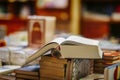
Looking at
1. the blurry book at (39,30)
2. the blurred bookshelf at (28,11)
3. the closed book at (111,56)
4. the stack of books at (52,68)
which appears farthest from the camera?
the blurred bookshelf at (28,11)

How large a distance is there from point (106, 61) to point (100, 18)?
3.58m

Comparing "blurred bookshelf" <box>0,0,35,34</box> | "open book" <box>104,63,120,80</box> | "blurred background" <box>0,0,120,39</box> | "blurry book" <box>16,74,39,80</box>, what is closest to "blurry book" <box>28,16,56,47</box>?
"blurry book" <box>16,74,39,80</box>

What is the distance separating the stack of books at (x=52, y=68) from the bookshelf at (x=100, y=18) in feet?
11.6

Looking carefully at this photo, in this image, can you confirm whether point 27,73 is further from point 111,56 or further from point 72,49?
point 111,56

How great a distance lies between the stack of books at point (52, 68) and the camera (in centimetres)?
142

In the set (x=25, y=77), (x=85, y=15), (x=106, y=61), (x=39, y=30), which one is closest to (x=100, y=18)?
(x=85, y=15)

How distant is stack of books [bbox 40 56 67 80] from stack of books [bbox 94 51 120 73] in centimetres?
27

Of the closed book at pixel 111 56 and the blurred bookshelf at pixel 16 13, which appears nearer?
the closed book at pixel 111 56

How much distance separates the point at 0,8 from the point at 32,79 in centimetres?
446

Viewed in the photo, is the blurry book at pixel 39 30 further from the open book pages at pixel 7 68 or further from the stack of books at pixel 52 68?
the stack of books at pixel 52 68

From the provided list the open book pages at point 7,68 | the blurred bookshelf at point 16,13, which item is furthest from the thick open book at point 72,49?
the blurred bookshelf at point 16,13

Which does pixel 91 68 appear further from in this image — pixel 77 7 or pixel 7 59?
pixel 77 7

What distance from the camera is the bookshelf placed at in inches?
196

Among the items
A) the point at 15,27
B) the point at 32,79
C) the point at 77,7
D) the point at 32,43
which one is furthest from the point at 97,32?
the point at 32,79
